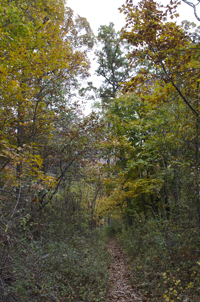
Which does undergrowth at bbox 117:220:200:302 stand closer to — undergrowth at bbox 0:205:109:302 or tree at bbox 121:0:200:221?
undergrowth at bbox 0:205:109:302

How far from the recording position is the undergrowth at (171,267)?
12.1 feet

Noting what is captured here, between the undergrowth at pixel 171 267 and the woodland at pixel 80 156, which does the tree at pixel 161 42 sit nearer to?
the woodland at pixel 80 156

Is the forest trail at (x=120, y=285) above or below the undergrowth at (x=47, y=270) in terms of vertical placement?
below

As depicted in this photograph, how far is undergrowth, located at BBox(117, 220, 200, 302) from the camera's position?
146 inches

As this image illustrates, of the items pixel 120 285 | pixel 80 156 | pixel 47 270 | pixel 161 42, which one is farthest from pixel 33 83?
pixel 120 285

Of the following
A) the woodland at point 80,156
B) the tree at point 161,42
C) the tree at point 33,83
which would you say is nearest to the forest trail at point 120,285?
the woodland at point 80,156

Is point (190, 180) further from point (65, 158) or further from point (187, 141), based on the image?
point (65, 158)

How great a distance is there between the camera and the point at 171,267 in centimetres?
466

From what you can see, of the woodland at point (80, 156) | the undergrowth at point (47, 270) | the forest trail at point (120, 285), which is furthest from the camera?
the forest trail at point (120, 285)

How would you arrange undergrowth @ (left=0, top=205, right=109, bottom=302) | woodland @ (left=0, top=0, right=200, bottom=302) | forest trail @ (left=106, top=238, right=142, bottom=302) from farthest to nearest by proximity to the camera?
forest trail @ (left=106, top=238, right=142, bottom=302), woodland @ (left=0, top=0, right=200, bottom=302), undergrowth @ (left=0, top=205, right=109, bottom=302)

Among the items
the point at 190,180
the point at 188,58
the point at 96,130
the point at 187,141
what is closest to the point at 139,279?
the point at 190,180

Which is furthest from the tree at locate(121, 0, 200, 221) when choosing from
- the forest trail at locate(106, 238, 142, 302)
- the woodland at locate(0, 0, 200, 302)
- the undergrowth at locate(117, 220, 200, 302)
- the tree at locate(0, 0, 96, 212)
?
the forest trail at locate(106, 238, 142, 302)

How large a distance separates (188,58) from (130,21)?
1.51 metres

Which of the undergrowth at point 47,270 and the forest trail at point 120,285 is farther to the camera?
the forest trail at point 120,285
